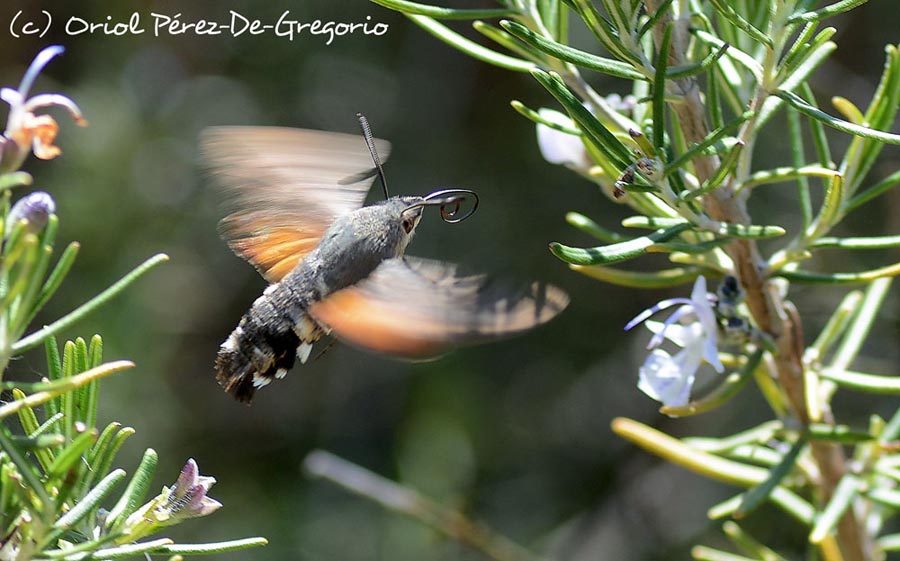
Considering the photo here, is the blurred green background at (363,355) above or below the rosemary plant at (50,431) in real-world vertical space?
below

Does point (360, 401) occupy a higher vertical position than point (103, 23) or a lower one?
lower

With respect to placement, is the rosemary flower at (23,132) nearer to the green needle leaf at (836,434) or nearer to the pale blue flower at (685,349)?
the pale blue flower at (685,349)

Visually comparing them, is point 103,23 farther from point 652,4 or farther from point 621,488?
point 652,4

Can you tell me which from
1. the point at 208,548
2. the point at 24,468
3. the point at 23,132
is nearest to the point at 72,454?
the point at 24,468

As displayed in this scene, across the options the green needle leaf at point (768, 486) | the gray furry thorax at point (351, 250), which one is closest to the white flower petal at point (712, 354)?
the green needle leaf at point (768, 486)

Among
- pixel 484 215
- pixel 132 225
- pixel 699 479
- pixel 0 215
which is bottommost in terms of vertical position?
pixel 699 479

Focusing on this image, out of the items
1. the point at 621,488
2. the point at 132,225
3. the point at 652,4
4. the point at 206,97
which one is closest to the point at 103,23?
the point at 206,97

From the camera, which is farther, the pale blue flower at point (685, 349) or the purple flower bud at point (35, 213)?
the pale blue flower at point (685, 349)

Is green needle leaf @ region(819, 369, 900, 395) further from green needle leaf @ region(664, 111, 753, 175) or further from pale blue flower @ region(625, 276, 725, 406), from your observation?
green needle leaf @ region(664, 111, 753, 175)
